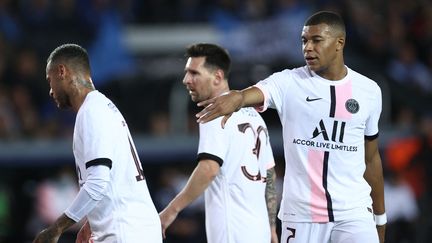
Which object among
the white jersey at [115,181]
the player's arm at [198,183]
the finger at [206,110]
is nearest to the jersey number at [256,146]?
the player's arm at [198,183]

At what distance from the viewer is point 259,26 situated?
1634 centimetres

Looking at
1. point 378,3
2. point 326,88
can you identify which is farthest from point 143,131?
point 326,88

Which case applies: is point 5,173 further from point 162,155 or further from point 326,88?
point 326,88

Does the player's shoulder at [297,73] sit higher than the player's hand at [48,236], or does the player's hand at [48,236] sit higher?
the player's shoulder at [297,73]

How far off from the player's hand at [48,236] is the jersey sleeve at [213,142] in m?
1.54

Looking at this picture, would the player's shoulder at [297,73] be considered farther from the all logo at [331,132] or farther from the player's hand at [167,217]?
the player's hand at [167,217]

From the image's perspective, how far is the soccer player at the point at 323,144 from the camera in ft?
25.0

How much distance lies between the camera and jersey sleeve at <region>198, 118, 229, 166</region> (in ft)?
26.4

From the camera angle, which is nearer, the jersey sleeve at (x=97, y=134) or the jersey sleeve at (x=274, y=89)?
the jersey sleeve at (x=97, y=134)

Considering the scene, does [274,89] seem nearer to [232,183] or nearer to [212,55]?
[232,183]

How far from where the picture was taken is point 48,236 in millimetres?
6910

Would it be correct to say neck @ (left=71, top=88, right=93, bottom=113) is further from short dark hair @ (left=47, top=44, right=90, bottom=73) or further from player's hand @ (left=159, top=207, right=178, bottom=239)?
player's hand @ (left=159, top=207, right=178, bottom=239)

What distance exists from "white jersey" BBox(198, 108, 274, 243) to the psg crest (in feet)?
3.05

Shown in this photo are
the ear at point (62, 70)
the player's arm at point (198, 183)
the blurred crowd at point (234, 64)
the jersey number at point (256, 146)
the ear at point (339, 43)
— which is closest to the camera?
the ear at point (62, 70)
